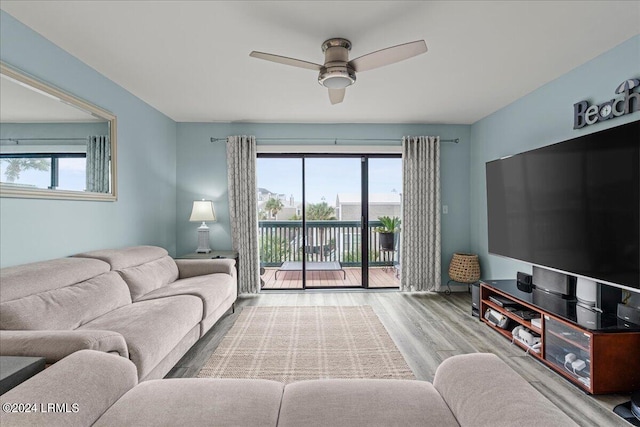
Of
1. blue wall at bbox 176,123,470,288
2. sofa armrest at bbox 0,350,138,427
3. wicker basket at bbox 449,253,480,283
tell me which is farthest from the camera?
blue wall at bbox 176,123,470,288

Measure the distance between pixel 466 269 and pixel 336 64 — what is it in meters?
3.27

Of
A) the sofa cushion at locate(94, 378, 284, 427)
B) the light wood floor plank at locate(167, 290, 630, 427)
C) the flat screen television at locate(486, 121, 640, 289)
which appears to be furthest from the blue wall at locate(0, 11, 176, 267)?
the flat screen television at locate(486, 121, 640, 289)

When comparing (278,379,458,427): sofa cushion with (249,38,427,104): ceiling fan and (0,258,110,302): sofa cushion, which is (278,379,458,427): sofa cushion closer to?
(0,258,110,302): sofa cushion

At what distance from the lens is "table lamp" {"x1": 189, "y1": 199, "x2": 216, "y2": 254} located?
4078mm

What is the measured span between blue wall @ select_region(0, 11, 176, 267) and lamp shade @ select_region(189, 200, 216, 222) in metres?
0.44

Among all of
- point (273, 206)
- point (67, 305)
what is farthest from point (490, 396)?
point (273, 206)

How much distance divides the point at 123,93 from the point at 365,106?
8.84 feet

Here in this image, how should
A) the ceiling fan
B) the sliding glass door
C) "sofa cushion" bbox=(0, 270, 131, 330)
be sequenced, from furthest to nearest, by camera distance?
1. the sliding glass door
2. the ceiling fan
3. "sofa cushion" bbox=(0, 270, 131, 330)

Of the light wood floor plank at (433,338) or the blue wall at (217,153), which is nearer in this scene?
the light wood floor plank at (433,338)

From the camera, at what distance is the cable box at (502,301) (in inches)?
116

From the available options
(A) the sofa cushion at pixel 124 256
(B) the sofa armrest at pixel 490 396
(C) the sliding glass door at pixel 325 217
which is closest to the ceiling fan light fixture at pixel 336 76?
(B) the sofa armrest at pixel 490 396

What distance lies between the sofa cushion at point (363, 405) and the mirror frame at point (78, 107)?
2302mm

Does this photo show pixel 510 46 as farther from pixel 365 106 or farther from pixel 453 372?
pixel 453 372

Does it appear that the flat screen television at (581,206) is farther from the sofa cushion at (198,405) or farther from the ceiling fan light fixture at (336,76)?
the sofa cushion at (198,405)
